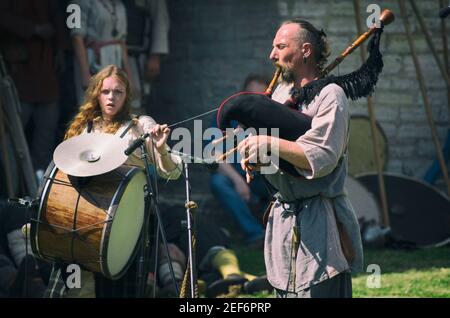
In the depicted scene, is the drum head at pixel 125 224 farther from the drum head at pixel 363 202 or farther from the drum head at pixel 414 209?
the drum head at pixel 414 209

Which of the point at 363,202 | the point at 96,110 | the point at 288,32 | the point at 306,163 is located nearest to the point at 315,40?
the point at 288,32

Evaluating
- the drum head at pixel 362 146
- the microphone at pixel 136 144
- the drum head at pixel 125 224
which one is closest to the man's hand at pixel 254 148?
the microphone at pixel 136 144

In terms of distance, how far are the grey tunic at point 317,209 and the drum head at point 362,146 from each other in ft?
15.8

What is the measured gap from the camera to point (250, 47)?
9.60m

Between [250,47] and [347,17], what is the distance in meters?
0.93

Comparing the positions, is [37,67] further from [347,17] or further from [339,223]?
[339,223]

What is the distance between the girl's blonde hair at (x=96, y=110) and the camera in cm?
575

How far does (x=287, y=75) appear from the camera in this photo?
4555mm

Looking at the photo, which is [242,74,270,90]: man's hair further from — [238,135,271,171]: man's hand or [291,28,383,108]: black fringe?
[238,135,271,171]: man's hand

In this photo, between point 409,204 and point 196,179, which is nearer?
point 409,204

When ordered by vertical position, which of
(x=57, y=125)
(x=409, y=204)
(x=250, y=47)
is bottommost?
(x=409, y=204)

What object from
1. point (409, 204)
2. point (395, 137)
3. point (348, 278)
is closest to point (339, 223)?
point (348, 278)
